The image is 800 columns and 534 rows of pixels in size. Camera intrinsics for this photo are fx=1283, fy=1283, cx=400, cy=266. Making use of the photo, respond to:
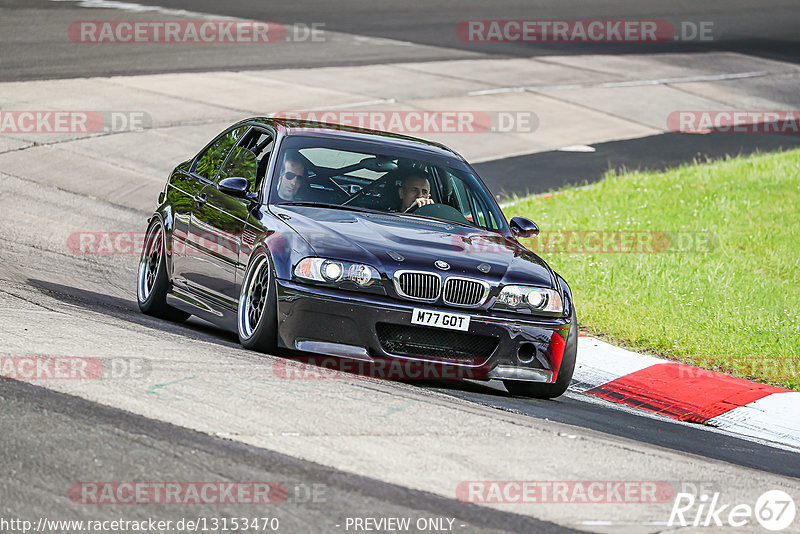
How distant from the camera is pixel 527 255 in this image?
8406mm

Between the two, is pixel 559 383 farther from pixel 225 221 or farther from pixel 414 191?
pixel 225 221

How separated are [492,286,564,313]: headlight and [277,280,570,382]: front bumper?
0.07m

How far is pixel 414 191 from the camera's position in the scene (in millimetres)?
8883

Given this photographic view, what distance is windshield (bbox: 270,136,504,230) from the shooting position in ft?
28.3

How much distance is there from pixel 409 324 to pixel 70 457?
2.65 metres

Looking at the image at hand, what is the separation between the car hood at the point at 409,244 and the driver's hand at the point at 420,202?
20 centimetres

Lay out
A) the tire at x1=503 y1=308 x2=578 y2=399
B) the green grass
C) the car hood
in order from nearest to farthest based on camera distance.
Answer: the car hood, the tire at x1=503 y1=308 x2=578 y2=399, the green grass

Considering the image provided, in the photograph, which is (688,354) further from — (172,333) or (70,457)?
(70,457)

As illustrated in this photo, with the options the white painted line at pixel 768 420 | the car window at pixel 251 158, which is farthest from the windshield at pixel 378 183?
the white painted line at pixel 768 420

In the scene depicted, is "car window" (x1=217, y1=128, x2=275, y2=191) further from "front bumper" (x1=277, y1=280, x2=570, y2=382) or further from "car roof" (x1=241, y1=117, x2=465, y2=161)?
"front bumper" (x1=277, y1=280, x2=570, y2=382)

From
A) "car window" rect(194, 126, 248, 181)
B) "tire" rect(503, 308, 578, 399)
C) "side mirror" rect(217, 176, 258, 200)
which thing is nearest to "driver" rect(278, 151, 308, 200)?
"side mirror" rect(217, 176, 258, 200)

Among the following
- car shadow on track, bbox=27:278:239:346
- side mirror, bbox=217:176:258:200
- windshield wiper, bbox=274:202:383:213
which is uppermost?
side mirror, bbox=217:176:258:200

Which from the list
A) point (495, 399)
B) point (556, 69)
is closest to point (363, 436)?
point (495, 399)

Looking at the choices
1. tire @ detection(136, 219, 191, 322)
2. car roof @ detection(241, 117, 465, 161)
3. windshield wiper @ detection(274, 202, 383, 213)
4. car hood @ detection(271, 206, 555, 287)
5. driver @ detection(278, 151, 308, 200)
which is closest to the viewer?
car hood @ detection(271, 206, 555, 287)
